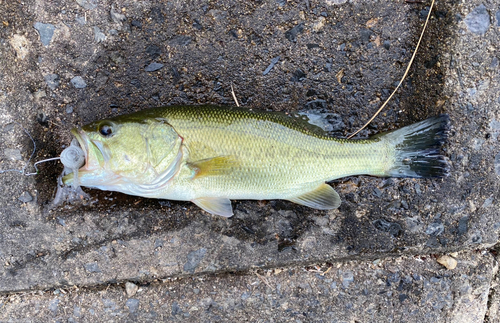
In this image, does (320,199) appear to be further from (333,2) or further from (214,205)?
(333,2)

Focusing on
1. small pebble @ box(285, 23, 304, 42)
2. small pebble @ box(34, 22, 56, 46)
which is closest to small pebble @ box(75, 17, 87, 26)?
small pebble @ box(34, 22, 56, 46)

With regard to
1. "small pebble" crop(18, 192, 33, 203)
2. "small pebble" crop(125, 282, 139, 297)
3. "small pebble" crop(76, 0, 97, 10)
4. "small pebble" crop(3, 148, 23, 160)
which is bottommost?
"small pebble" crop(125, 282, 139, 297)

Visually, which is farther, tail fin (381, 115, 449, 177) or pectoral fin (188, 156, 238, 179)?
tail fin (381, 115, 449, 177)

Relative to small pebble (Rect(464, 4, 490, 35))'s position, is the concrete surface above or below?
below

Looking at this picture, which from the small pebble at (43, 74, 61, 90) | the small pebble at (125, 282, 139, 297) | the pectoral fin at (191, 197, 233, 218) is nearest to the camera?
the pectoral fin at (191, 197, 233, 218)

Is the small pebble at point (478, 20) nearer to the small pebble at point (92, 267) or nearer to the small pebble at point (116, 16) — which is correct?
the small pebble at point (116, 16)

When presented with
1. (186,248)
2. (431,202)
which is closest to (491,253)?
(431,202)

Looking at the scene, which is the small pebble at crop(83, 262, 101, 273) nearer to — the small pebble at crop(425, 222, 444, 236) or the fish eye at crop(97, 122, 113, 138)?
the fish eye at crop(97, 122, 113, 138)
